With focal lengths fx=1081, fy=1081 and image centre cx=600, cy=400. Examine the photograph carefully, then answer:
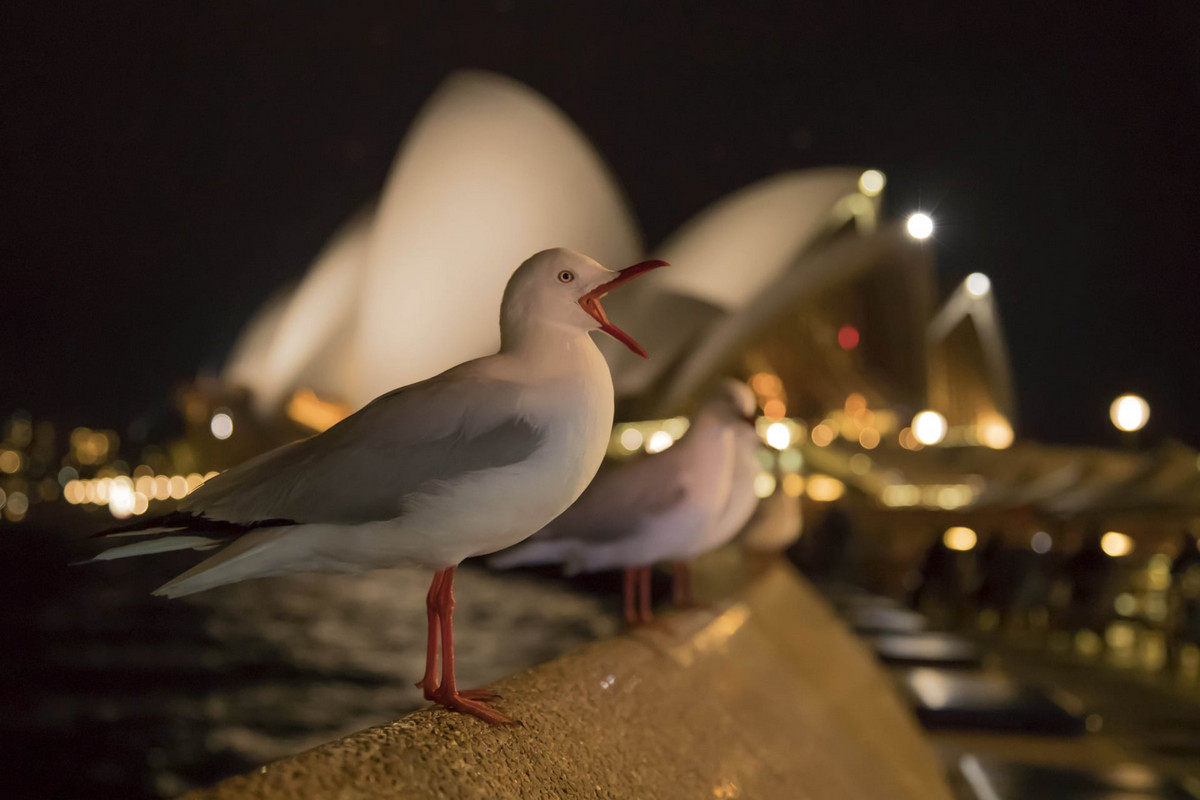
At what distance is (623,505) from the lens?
1.87 meters

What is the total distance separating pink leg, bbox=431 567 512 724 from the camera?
104 cm

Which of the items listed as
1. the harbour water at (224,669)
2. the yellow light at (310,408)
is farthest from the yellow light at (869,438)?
the yellow light at (310,408)

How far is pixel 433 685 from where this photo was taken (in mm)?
1123

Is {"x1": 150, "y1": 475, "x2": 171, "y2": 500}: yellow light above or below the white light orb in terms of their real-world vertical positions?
above

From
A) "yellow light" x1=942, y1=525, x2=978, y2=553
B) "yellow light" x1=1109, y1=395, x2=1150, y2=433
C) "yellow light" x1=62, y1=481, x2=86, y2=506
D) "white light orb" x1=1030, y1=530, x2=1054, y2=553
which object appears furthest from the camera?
"yellow light" x1=62, y1=481, x2=86, y2=506

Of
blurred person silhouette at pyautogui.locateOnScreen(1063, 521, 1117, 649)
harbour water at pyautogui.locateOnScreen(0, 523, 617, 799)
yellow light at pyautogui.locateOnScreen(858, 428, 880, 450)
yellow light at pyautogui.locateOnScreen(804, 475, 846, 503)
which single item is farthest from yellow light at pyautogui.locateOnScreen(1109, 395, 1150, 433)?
harbour water at pyautogui.locateOnScreen(0, 523, 617, 799)

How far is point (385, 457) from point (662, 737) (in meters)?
0.62

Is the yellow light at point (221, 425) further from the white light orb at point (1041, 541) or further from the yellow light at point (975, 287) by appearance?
the white light orb at point (1041, 541)

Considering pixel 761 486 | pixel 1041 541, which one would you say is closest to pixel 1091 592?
pixel 761 486

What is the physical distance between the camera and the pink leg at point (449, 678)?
1.04 m

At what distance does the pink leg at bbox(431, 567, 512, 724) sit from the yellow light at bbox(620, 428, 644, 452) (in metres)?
21.4

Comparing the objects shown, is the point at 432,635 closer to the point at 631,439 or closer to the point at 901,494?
the point at 901,494

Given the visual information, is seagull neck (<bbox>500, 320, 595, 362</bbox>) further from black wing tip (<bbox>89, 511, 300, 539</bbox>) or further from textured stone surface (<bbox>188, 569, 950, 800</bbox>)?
textured stone surface (<bbox>188, 569, 950, 800</bbox>)

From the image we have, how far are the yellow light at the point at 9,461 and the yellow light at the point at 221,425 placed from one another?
40217 millimetres
